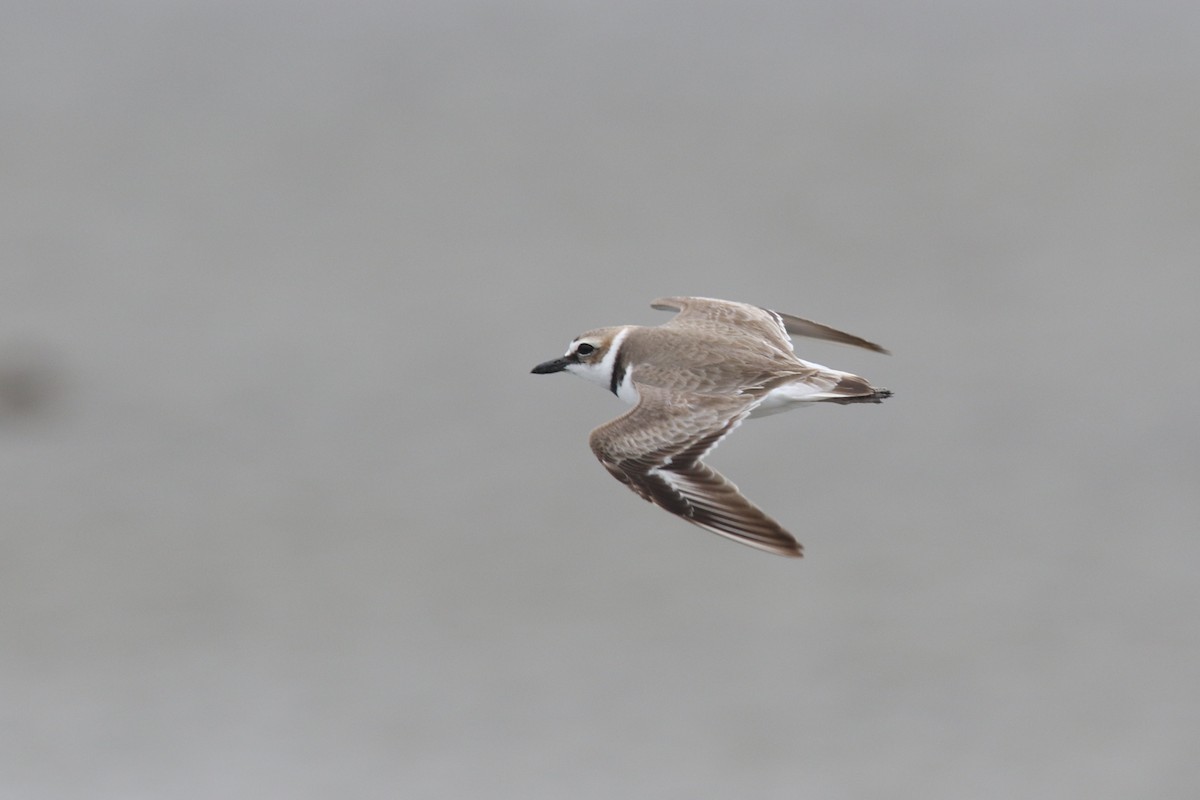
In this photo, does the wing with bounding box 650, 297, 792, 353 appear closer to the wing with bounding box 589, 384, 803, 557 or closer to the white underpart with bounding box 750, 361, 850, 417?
the white underpart with bounding box 750, 361, 850, 417

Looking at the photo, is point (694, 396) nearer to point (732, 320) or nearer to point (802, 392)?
point (802, 392)

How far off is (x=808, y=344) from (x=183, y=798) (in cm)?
774

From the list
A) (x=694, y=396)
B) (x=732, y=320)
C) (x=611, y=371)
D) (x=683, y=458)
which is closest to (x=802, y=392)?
(x=694, y=396)

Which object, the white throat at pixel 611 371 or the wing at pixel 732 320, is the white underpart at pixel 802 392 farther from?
the wing at pixel 732 320

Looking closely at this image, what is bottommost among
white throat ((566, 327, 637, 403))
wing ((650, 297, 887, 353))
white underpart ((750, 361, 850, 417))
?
white throat ((566, 327, 637, 403))

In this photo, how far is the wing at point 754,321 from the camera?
962cm

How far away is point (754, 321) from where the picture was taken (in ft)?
31.8

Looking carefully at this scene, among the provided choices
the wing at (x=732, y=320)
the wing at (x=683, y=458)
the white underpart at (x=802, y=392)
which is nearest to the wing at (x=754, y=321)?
the wing at (x=732, y=320)

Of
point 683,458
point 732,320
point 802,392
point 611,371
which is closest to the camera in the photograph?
point 683,458

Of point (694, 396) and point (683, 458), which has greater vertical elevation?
point (694, 396)

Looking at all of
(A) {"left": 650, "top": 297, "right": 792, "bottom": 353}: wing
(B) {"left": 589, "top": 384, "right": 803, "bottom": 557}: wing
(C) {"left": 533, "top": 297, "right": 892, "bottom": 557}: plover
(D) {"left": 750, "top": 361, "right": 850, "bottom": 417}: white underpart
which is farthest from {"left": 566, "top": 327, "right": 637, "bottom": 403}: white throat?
(D) {"left": 750, "top": 361, "right": 850, "bottom": 417}: white underpart

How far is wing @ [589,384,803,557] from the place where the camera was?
7.21m

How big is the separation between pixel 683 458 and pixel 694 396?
0.53 m

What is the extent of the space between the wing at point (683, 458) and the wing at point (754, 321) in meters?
1.38
